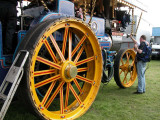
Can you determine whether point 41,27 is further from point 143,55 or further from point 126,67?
point 126,67

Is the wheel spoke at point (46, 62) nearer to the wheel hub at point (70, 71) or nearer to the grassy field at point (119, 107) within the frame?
the wheel hub at point (70, 71)

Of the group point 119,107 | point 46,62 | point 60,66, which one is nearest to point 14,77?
point 46,62

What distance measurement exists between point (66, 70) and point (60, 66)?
0.30 ft

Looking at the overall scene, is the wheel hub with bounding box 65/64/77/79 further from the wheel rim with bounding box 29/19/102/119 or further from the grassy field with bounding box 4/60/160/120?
the grassy field with bounding box 4/60/160/120

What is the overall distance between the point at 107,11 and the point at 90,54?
2084 millimetres

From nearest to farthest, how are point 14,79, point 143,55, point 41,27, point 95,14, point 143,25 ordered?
point 14,79, point 41,27, point 143,55, point 95,14, point 143,25

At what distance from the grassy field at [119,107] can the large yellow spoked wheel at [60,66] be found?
0.38 metres

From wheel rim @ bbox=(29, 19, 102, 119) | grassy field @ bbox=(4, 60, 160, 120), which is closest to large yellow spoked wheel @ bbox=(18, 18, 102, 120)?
wheel rim @ bbox=(29, 19, 102, 119)

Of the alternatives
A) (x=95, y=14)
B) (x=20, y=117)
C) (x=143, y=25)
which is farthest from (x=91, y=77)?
(x=143, y=25)

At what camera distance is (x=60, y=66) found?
2350mm

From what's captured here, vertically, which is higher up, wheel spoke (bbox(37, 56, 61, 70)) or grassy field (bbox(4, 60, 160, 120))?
wheel spoke (bbox(37, 56, 61, 70))

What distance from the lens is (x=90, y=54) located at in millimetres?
2836

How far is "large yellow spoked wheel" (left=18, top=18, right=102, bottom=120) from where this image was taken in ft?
6.36

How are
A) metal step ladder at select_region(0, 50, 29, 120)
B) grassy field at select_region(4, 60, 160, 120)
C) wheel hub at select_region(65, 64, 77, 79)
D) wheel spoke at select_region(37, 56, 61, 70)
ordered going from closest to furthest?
metal step ladder at select_region(0, 50, 29, 120), wheel spoke at select_region(37, 56, 61, 70), wheel hub at select_region(65, 64, 77, 79), grassy field at select_region(4, 60, 160, 120)
